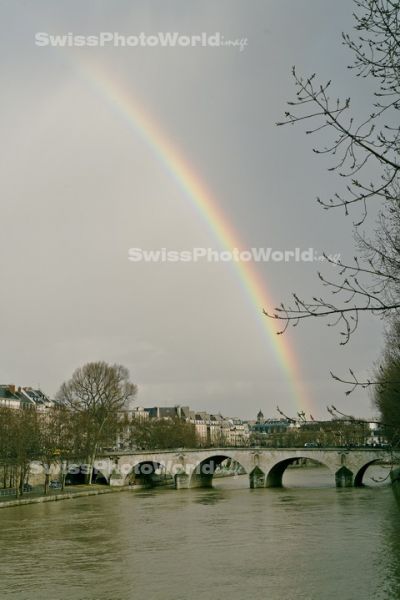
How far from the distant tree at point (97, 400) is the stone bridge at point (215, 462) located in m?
2.05

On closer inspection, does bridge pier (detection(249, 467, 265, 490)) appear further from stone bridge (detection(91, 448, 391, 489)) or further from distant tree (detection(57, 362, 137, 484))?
distant tree (detection(57, 362, 137, 484))

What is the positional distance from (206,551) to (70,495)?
22.1 meters

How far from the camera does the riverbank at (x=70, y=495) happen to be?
34.3 m

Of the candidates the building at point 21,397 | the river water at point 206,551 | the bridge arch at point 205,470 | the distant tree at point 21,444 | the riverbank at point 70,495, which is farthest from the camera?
the building at point 21,397

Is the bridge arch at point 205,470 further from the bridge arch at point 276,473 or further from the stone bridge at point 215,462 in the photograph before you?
the bridge arch at point 276,473

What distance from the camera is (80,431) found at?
47281 mm

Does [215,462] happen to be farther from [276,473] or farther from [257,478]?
[257,478]

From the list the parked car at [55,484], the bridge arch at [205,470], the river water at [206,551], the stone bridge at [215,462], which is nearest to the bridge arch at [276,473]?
the stone bridge at [215,462]

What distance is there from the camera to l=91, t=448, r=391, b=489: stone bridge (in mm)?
44469

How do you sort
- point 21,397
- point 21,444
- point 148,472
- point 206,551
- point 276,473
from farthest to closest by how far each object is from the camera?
point 21,397 → point 148,472 → point 276,473 → point 21,444 → point 206,551

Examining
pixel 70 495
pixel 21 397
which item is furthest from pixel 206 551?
pixel 21 397

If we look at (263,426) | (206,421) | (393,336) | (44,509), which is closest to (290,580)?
(393,336)

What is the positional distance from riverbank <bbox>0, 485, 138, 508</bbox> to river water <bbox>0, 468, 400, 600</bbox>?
32.4 inches

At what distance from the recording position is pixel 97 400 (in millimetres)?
49781
